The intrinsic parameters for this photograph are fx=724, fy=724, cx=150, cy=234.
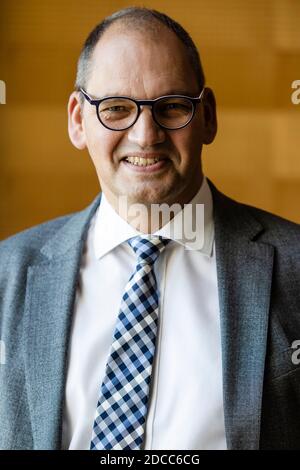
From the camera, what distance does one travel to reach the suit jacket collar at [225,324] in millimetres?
1343

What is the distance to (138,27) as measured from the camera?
4.76 feet

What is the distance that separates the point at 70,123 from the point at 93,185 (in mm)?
538

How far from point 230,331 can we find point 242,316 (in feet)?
0.13

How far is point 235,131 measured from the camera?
2.09 m

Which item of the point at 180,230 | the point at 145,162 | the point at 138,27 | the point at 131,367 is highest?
the point at 138,27

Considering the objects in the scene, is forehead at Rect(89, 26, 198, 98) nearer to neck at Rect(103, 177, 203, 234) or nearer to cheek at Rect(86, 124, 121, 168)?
cheek at Rect(86, 124, 121, 168)

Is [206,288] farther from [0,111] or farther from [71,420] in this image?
[0,111]
